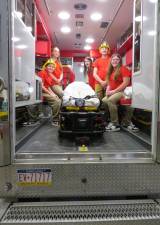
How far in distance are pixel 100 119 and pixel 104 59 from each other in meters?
2.18

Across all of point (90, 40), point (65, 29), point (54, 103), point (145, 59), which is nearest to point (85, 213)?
point (145, 59)

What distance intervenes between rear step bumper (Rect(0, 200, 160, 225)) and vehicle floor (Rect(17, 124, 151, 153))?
0.54 m

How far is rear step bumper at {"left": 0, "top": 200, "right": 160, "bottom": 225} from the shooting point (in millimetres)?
1693

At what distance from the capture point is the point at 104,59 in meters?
4.74

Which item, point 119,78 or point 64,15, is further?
point 64,15

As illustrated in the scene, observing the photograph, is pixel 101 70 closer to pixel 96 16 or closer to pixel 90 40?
pixel 96 16

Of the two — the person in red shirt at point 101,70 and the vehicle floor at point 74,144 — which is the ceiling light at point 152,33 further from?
the person in red shirt at point 101,70

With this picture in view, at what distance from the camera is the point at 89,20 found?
6.51 metres

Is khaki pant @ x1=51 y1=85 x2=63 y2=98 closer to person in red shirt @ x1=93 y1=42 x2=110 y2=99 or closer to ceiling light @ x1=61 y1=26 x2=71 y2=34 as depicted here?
person in red shirt @ x1=93 y1=42 x2=110 y2=99

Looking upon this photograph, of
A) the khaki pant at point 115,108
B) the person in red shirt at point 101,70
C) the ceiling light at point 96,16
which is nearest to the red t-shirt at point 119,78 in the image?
the khaki pant at point 115,108

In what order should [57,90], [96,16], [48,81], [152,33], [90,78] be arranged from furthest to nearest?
1. [96,16]
2. [90,78]
3. [48,81]
4. [57,90]
5. [152,33]

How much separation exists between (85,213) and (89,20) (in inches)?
227

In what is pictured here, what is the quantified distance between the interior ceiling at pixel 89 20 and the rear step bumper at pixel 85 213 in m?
4.50

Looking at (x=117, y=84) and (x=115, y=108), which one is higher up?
(x=117, y=84)
